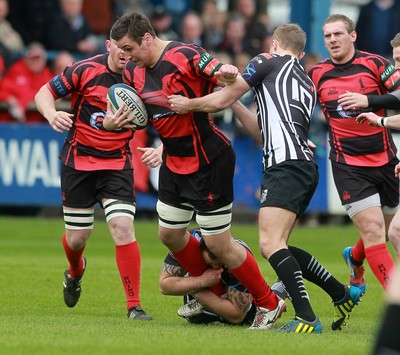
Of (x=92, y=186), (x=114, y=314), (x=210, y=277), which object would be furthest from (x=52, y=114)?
(x=210, y=277)

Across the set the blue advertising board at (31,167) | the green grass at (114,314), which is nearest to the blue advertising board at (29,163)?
the blue advertising board at (31,167)

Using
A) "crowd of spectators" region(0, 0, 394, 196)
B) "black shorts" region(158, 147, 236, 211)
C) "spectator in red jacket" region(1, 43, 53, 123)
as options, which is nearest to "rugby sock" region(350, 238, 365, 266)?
"black shorts" region(158, 147, 236, 211)

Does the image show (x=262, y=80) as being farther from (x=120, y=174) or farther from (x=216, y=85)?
(x=120, y=174)

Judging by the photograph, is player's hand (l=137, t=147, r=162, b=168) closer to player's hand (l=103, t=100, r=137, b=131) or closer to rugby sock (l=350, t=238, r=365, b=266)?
player's hand (l=103, t=100, r=137, b=131)

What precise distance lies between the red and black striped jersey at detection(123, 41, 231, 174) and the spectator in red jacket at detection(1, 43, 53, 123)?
988cm

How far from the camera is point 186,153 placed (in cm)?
894

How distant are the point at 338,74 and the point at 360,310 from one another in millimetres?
2097

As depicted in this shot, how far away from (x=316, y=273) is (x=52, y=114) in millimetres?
2528

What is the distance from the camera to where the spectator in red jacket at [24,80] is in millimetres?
18672

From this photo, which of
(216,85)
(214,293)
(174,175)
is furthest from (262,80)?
(214,293)

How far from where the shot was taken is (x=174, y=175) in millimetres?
9008

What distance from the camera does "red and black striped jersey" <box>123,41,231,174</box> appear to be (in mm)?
8812

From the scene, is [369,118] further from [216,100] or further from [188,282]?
[188,282]

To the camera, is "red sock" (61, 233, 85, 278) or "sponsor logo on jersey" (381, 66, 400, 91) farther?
"red sock" (61, 233, 85, 278)
